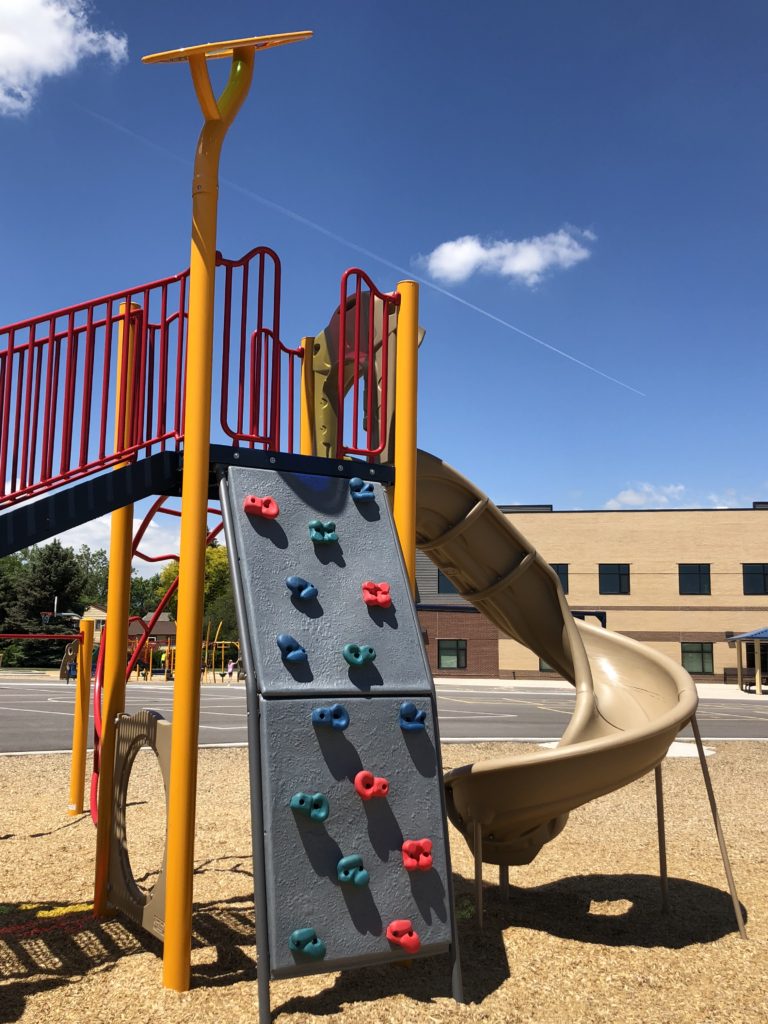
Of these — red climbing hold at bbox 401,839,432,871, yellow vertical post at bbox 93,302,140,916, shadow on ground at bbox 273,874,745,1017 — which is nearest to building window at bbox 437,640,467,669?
shadow on ground at bbox 273,874,745,1017

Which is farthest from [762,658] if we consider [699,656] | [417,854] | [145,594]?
[145,594]

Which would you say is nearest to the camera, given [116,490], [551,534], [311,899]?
[311,899]

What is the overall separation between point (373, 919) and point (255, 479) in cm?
239

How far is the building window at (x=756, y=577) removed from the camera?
44.1 meters

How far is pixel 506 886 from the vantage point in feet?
21.3

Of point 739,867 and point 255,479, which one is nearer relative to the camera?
point 255,479

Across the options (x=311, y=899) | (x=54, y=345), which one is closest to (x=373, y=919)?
(x=311, y=899)

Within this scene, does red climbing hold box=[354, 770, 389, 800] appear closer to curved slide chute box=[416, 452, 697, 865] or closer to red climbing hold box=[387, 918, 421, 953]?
red climbing hold box=[387, 918, 421, 953]

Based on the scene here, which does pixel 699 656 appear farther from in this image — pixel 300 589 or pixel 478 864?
pixel 300 589

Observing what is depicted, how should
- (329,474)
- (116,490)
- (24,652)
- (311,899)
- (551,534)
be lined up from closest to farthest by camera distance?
(311,899) < (116,490) < (329,474) < (551,534) < (24,652)

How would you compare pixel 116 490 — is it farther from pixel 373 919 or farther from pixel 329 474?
pixel 373 919

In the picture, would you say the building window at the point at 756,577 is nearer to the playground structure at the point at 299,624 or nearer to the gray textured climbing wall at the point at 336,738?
the playground structure at the point at 299,624

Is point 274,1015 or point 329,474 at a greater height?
point 329,474

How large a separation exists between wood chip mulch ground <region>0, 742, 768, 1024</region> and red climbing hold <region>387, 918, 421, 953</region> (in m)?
0.32
